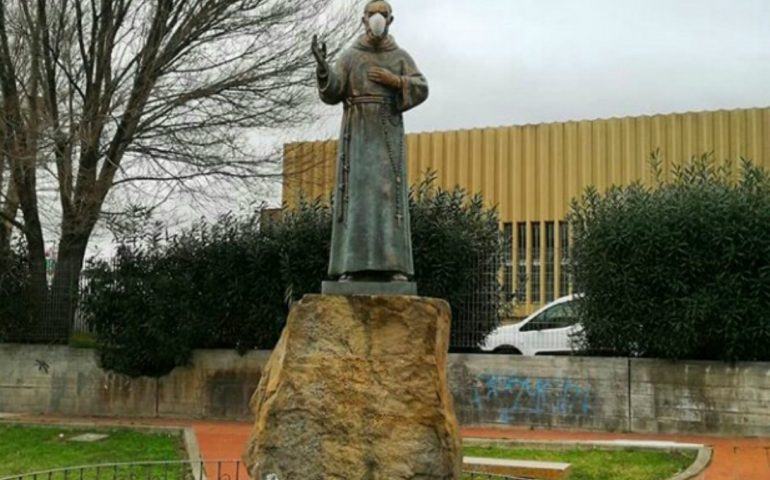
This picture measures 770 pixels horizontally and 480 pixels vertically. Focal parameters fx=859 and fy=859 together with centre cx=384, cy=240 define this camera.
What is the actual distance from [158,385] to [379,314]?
928cm

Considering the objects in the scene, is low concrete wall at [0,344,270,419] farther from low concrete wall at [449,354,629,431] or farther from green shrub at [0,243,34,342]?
low concrete wall at [449,354,629,431]

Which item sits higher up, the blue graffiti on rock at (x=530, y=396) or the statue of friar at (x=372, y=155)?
the statue of friar at (x=372, y=155)

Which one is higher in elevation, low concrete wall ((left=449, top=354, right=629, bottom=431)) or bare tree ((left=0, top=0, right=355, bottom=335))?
bare tree ((left=0, top=0, right=355, bottom=335))

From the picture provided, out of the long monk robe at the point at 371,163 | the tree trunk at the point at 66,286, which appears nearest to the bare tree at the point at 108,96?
the tree trunk at the point at 66,286

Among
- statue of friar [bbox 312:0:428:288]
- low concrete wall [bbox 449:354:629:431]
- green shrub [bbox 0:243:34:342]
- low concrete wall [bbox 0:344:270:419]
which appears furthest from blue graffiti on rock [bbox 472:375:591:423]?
green shrub [bbox 0:243:34:342]

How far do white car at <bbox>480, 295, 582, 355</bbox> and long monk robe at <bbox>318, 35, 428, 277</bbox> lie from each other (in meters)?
7.44

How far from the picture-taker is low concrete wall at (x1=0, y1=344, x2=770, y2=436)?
38.4 feet

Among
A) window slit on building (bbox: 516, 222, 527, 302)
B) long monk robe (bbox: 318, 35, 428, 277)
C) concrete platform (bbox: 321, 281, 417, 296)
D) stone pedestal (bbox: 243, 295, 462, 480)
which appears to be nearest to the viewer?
stone pedestal (bbox: 243, 295, 462, 480)

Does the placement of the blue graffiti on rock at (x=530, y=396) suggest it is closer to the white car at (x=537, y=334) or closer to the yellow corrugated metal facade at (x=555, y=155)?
the white car at (x=537, y=334)

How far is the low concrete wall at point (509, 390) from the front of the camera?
11.7 meters

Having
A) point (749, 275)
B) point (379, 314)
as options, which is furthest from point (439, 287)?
point (379, 314)

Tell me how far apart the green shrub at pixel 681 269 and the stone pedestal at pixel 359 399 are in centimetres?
666

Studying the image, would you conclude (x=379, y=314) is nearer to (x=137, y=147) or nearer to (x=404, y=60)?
(x=404, y=60)

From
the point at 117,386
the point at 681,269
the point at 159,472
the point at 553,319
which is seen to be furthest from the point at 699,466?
the point at 117,386
